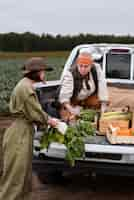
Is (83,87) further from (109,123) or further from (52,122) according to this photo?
(52,122)

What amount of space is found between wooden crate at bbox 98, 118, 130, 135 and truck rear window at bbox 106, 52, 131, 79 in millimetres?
2304

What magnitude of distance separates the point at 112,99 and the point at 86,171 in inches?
85.5

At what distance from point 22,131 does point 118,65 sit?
3478 millimetres

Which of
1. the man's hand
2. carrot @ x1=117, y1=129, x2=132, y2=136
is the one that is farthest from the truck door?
carrot @ x1=117, y1=129, x2=132, y2=136

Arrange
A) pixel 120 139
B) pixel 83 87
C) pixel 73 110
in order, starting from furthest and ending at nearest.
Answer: pixel 83 87, pixel 73 110, pixel 120 139

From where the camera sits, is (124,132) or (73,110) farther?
(73,110)

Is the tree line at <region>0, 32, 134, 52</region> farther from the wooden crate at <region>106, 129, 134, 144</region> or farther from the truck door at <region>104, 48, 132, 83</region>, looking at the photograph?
the wooden crate at <region>106, 129, 134, 144</region>

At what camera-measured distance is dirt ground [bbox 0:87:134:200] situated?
Result: 262 inches

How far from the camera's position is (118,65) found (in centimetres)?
865

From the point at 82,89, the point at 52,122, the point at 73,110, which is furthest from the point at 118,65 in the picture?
the point at 52,122

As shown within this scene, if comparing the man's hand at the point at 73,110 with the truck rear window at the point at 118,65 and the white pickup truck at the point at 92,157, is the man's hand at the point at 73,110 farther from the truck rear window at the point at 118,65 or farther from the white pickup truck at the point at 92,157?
the truck rear window at the point at 118,65

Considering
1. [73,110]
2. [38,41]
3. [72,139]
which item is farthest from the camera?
[38,41]

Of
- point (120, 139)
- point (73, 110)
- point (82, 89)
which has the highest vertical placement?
point (82, 89)

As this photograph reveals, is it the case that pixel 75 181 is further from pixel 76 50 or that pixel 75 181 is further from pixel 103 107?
pixel 76 50
